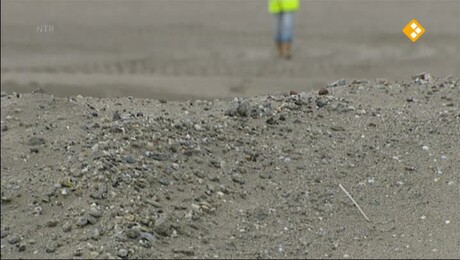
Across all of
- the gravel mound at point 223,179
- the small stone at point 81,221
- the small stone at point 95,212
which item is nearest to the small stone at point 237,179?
the gravel mound at point 223,179

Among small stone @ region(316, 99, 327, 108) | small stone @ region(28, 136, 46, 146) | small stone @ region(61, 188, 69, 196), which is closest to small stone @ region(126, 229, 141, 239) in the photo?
small stone @ region(61, 188, 69, 196)

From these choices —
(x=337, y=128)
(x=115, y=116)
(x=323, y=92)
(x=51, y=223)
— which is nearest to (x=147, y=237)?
(x=51, y=223)

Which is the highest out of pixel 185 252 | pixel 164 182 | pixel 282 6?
pixel 282 6

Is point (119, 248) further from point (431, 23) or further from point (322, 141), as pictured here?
point (431, 23)

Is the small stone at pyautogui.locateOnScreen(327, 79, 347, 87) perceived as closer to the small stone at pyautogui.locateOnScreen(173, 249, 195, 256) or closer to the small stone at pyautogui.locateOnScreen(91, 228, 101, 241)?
the small stone at pyautogui.locateOnScreen(173, 249, 195, 256)

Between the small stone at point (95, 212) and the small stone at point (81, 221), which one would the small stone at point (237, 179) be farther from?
the small stone at point (81, 221)

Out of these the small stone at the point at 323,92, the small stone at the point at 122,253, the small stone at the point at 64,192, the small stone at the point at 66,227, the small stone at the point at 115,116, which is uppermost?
the small stone at the point at 115,116

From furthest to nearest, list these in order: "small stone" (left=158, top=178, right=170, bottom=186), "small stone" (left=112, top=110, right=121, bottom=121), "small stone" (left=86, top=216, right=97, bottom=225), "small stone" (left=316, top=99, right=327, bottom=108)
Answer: "small stone" (left=316, top=99, right=327, bottom=108) < "small stone" (left=112, top=110, right=121, bottom=121) < "small stone" (left=158, top=178, right=170, bottom=186) < "small stone" (left=86, top=216, right=97, bottom=225)

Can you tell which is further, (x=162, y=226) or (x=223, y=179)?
(x=223, y=179)

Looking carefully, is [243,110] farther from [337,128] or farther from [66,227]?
[66,227]

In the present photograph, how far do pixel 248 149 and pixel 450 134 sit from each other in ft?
5.65

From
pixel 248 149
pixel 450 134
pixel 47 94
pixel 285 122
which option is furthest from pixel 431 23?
pixel 47 94

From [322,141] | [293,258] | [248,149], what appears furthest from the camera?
[322,141]

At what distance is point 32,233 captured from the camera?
→ 11.1ft
